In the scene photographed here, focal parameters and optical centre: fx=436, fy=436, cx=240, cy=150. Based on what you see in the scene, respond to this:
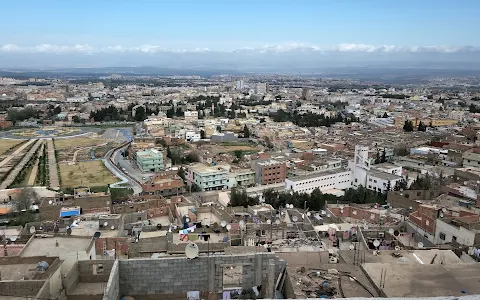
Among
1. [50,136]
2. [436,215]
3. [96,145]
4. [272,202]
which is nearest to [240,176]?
[272,202]

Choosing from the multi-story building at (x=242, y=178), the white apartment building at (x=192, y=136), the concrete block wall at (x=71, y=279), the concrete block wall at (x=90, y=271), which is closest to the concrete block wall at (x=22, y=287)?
the concrete block wall at (x=71, y=279)

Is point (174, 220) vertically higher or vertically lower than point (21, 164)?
higher

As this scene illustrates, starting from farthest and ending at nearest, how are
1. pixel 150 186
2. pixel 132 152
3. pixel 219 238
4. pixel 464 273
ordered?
pixel 132 152 → pixel 150 186 → pixel 219 238 → pixel 464 273

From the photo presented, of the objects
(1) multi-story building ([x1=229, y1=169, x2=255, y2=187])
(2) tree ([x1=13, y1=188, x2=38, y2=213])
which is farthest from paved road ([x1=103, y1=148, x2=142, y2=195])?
(1) multi-story building ([x1=229, y1=169, x2=255, y2=187])

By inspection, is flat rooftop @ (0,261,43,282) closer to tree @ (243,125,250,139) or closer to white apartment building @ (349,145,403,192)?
white apartment building @ (349,145,403,192)

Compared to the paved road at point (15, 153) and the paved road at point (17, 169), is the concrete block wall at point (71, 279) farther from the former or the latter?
the paved road at point (15, 153)

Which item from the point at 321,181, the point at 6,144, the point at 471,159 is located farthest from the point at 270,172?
the point at 6,144

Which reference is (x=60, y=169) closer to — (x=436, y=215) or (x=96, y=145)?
(x=96, y=145)
